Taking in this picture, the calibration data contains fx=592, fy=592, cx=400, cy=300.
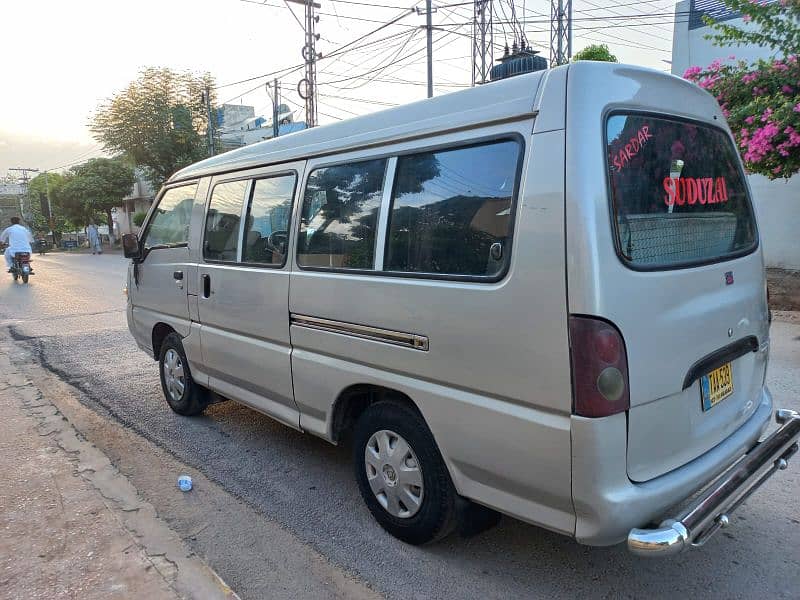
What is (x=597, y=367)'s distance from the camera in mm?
2053

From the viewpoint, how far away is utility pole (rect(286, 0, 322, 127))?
70.7 feet

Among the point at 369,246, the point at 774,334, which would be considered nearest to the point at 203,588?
the point at 369,246

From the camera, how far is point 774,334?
7.08 metres

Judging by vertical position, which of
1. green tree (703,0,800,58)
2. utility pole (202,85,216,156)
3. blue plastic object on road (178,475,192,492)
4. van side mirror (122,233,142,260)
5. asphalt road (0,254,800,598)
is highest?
utility pole (202,85,216,156)

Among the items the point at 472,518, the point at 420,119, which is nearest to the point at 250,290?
the point at 420,119

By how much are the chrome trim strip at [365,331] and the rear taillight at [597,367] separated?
2.34 feet

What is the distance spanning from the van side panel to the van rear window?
0.29m

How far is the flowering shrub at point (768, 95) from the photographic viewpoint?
6266mm

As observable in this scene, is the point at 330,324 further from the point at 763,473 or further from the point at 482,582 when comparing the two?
the point at 763,473

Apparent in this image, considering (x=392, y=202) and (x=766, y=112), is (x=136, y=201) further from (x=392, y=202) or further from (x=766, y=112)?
(x=392, y=202)

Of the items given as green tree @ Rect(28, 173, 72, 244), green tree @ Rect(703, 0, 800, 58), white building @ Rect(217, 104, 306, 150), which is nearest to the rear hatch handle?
green tree @ Rect(703, 0, 800, 58)

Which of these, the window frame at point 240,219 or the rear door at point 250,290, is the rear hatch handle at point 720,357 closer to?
the rear door at point 250,290

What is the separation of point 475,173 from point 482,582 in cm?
181

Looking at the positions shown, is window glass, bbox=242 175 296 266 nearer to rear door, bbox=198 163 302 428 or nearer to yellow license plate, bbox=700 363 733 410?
rear door, bbox=198 163 302 428
